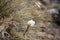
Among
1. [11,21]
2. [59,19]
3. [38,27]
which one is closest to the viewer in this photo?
[11,21]

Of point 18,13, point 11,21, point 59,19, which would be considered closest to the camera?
point 11,21

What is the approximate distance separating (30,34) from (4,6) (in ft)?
1.65

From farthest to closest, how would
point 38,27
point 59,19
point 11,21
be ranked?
point 59,19 < point 38,27 < point 11,21

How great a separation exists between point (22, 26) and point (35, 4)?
0.34 metres

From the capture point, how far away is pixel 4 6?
2971 mm

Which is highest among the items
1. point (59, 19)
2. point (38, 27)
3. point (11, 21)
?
point (11, 21)

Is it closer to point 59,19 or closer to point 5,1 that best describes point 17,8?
point 5,1

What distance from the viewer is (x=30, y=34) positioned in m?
3.09

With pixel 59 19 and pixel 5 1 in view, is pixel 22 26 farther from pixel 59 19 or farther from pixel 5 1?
pixel 59 19

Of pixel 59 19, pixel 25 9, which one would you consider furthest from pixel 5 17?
pixel 59 19

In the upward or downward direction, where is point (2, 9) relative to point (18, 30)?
upward

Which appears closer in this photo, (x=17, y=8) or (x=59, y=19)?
(x=17, y=8)

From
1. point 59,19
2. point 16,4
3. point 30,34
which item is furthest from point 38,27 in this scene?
point 59,19

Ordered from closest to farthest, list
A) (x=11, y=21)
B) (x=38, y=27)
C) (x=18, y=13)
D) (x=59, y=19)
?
1. (x=11, y=21)
2. (x=18, y=13)
3. (x=38, y=27)
4. (x=59, y=19)
